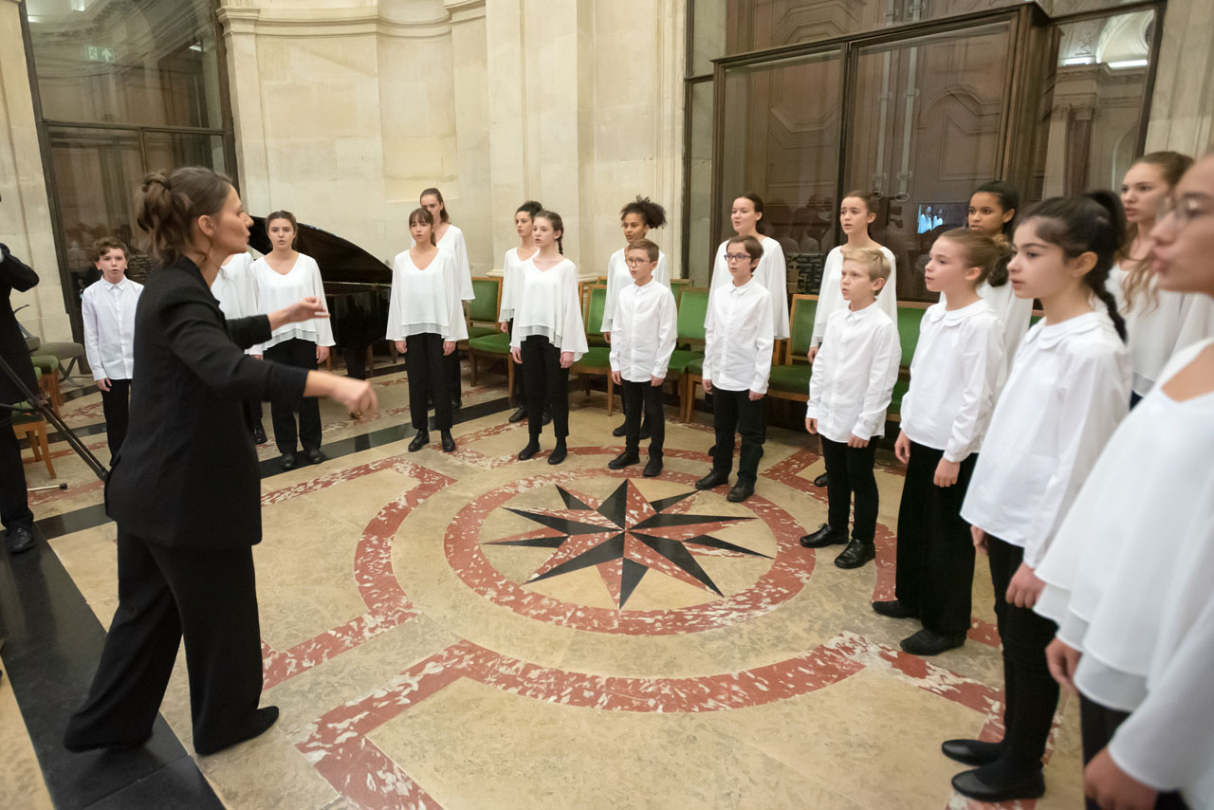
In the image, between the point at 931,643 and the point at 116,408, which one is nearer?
the point at 931,643

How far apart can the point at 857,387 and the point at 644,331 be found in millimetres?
1540

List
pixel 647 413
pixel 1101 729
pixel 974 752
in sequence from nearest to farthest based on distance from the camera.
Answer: pixel 1101 729 < pixel 974 752 < pixel 647 413

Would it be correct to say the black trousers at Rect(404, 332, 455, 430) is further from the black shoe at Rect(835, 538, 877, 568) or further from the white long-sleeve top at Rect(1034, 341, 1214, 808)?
the white long-sleeve top at Rect(1034, 341, 1214, 808)

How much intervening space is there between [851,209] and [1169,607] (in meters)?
3.45

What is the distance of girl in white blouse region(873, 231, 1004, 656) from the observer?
7.60 ft

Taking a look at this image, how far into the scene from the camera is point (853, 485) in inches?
128

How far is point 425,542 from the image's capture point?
3.59 meters

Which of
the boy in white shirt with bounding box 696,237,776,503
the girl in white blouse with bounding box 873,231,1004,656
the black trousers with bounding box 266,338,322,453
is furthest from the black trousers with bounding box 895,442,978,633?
the black trousers with bounding box 266,338,322,453

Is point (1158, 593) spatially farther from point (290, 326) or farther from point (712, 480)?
point (290, 326)

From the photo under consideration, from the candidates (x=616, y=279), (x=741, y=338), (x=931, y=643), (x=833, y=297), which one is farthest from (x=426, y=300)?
(x=931, y=643)

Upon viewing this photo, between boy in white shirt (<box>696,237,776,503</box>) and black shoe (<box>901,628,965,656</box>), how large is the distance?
1500mm

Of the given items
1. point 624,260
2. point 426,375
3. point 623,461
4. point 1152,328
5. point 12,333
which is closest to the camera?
point 1152,328

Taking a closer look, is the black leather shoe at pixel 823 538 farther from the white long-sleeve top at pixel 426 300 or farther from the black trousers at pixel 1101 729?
the white long-sleeve top at pixel 426 300

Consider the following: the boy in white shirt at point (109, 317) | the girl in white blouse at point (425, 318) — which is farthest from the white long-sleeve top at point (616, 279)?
the boy in white shirt at point (109, 317)
